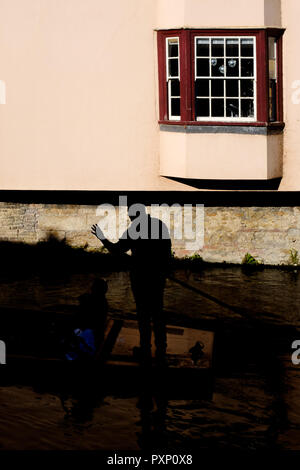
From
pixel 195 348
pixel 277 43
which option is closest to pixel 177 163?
pixel 277 43

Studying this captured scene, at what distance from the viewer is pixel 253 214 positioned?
1797 cm

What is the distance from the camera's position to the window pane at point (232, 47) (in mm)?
16031

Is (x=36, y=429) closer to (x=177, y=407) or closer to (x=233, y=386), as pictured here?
(x=177, y=407)

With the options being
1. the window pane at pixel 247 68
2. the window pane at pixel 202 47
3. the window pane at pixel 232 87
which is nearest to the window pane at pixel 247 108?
the window pane at pixel 232 87

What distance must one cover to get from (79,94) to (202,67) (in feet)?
9.04

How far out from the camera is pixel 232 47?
Result: 52.7 feet

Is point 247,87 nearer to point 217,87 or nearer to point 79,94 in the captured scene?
point 217,87

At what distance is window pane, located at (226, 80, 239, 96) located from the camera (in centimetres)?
1620

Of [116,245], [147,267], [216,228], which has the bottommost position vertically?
[216,228]

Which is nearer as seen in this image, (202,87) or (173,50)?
(202,87)

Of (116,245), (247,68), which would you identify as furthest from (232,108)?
(116,245)

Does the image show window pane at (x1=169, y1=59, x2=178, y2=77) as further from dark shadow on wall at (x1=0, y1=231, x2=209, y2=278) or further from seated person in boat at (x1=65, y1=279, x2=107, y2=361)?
seated person in boat at (x1=65, y1=279, x2=107, y2=361)

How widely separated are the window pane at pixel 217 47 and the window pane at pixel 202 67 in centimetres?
22

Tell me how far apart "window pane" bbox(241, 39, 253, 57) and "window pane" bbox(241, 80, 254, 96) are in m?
0.53
